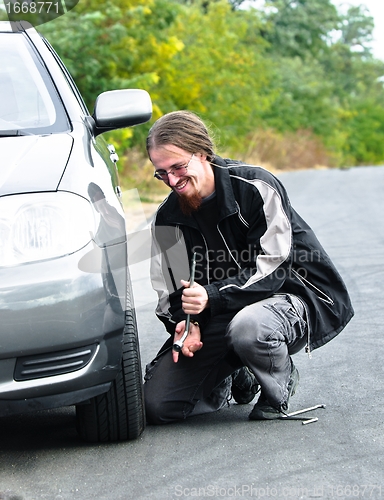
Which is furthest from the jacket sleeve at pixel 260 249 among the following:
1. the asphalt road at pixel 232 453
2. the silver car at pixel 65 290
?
the asphalt road at pixel 232 453

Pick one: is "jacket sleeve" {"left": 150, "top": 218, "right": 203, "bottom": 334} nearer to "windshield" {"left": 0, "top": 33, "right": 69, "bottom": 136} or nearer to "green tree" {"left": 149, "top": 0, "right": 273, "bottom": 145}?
"windshield" {"left": 0, "top": 33, "right": 69, "bottom": 136}

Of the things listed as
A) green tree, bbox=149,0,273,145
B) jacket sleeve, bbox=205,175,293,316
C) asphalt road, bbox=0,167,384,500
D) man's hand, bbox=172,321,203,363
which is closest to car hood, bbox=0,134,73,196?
jacket sleeve, bbox=205,175,293,316

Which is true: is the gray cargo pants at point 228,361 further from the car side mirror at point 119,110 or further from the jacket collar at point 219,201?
the car side mirror at point 119,110

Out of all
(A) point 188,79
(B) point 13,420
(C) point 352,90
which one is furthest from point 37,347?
(C) point 352,90

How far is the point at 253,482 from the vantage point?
2.85 m

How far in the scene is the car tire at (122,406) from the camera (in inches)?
122

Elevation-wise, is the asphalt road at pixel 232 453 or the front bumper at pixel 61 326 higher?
the front bumper at pixel 61 326

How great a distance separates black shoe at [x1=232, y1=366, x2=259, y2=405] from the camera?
3.82 metres

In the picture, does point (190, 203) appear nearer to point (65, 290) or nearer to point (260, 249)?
point (260, 249)

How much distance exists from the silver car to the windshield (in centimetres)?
9

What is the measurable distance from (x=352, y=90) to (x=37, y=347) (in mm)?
63199

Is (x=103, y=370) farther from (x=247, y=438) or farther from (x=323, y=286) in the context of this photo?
(x=323, y=286)

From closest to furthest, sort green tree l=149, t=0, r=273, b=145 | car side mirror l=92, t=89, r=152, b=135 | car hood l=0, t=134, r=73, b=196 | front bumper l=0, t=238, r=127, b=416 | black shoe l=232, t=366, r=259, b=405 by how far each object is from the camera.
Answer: front bumper l=0, t=238, r=127, b=416, car hood l=0, t=134, r=73, b=196, car side mirror l=92, t=89, r=152, b=135, black shoe l=232, t=366, r=259, b=405, green tree l=149, t=0, r=273, b=145

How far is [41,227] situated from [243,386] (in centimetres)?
145
